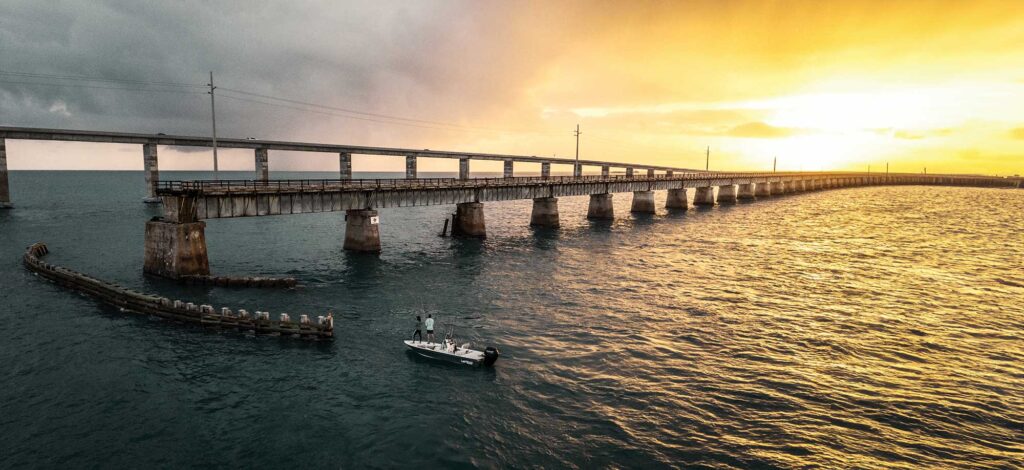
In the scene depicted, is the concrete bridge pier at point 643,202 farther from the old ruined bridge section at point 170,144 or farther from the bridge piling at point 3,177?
the bridge piling at point 3,177

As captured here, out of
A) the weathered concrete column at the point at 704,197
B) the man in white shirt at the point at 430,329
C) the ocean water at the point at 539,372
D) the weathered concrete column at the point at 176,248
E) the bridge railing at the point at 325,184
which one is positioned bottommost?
the ocean water at the point at 539,372

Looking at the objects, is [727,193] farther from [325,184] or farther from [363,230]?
[325,184]

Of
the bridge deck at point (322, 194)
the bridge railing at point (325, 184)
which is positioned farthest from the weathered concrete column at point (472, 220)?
the bridge railing at point (325, 184)

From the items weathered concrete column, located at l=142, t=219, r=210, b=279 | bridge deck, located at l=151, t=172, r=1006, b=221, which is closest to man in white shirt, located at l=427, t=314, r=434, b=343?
weathered concrete column, located at l=142, t=219, r=210, b=279

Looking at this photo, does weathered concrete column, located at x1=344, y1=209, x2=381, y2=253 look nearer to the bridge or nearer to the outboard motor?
the bridge


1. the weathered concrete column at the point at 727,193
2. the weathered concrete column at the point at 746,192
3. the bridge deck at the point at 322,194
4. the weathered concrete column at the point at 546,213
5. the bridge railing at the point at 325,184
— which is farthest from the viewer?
the weathered concrete column at the point at 746,192

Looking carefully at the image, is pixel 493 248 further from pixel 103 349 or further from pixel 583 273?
pixel 103 349
